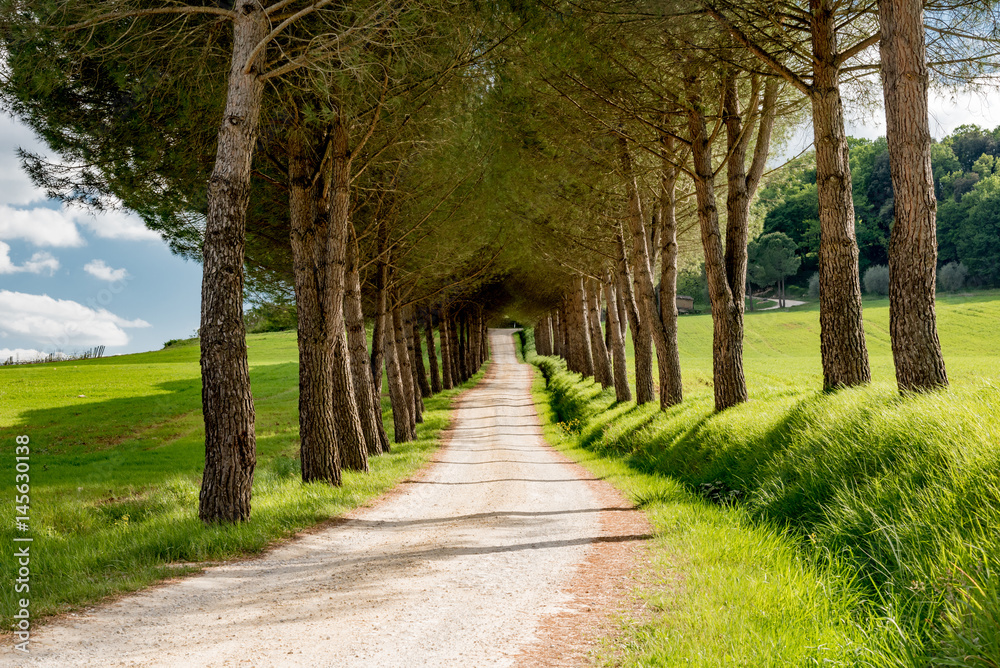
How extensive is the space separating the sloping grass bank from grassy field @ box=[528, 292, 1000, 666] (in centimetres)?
1

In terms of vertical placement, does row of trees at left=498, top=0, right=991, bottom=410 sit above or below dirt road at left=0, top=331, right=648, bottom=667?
above

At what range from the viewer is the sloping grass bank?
3277mm

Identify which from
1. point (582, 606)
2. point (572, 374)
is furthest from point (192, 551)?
point (572, 374)

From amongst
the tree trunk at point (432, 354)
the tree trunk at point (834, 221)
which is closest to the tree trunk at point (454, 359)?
the tree trunk at point (432, 354)

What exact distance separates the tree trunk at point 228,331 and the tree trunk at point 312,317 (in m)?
2.76

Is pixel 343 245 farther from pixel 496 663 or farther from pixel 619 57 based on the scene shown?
pixel 496 663

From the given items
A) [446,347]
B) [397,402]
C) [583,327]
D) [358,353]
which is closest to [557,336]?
[446,347]

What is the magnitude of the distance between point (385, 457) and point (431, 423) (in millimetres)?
8198

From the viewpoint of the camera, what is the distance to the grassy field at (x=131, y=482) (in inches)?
227

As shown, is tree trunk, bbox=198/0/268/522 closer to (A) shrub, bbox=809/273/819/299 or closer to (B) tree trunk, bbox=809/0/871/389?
(B) tree trunk, bbox=809/0/871/389

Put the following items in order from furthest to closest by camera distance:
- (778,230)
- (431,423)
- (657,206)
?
(778,230), (431,423), (657,206)

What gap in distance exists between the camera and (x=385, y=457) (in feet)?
46.6

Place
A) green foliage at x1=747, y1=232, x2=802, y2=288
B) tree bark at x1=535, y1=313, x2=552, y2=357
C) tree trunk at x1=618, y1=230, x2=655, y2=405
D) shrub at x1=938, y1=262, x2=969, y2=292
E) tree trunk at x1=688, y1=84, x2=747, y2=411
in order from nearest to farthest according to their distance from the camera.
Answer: tree trunk at x1=688, y1=84, x2=747, y2=411, tree trunk at x1=618, y1=230, x2=655, y2=405, tree bark at x1=535, y1=313, x2=552, y2=357, shrub at x1=938, y1=262, x2=969, y2=292, green foliage at x1=747, y1=232, x2=802, y2=288

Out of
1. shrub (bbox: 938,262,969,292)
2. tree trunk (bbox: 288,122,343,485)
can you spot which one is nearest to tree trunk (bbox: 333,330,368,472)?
tree trunk (bbox: 288,122,343,485)
